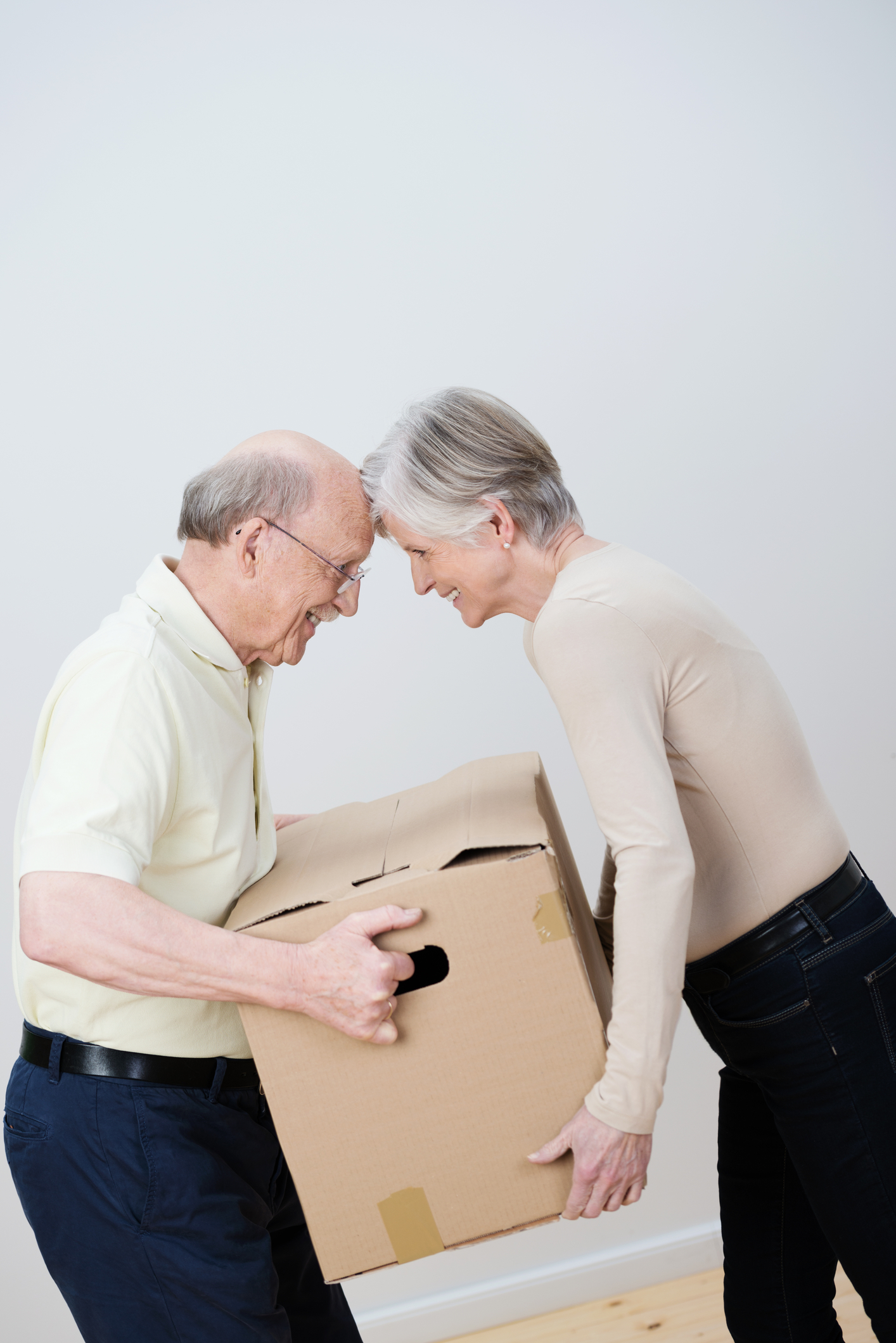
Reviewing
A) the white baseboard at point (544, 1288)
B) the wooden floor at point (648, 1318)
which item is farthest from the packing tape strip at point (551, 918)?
the white baseboard at point (544, 1288)

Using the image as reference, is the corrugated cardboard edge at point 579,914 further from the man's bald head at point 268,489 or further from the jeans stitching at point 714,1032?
the man's bald head at point 268,489

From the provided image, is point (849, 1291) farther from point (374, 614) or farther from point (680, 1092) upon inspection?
point (374, 614)

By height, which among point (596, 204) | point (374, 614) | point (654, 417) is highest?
point (596, 204)

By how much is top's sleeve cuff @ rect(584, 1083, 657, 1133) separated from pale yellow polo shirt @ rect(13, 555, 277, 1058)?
41 centimetres

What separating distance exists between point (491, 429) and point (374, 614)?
34.3 inches

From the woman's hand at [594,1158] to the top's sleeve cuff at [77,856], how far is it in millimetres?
448

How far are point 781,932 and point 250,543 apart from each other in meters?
0.71

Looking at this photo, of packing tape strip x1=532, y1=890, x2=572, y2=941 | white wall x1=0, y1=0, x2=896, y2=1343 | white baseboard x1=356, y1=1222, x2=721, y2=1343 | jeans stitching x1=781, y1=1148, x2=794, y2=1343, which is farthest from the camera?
white baseboard x1=356, y1=1222, x2=721, y2=1343

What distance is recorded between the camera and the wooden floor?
188cm

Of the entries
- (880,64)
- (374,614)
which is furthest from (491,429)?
(880,64)

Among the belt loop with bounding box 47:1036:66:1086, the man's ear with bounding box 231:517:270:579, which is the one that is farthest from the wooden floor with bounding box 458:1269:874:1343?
the man's ear with bounding box 231:517:270:579

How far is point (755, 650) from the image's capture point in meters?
1.08

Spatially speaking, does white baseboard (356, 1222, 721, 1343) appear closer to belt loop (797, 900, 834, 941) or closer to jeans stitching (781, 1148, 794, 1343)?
jeans stitching (781, 1148, 794, 1343)

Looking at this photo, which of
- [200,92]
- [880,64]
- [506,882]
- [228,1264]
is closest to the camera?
[506,882]
